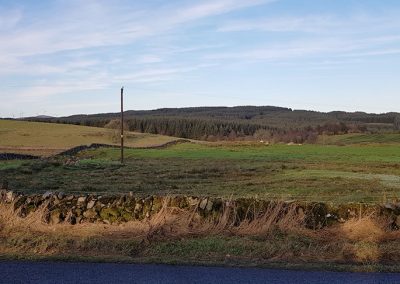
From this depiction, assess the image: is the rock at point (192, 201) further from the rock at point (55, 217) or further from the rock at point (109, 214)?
the rock at point (55, 217)

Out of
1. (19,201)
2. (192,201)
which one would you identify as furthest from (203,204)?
(19,201)

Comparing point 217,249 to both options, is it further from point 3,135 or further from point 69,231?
point 3,135

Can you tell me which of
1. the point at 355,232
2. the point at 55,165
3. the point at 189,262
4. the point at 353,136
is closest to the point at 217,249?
the point at 189,262

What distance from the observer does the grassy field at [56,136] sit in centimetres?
9725

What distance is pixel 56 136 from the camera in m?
111

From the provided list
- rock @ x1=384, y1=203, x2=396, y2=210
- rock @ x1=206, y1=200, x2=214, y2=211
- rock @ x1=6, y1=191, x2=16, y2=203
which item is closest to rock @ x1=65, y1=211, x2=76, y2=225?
rock @ x1=6, y1=191, x2=16, y2=203

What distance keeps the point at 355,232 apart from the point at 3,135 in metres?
102

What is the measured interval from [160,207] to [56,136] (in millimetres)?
104234

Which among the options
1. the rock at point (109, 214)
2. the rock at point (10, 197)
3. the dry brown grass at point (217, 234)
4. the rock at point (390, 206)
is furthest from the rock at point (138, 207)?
the rock at point (390, 206)

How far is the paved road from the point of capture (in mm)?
7078

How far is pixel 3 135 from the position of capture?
104 metres

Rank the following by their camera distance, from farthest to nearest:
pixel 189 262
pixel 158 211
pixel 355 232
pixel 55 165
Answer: pixel 55 165 → pixel 158 211 → pixel 355 232 → pixel 189 262

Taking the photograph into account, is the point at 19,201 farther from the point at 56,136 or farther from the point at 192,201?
the point at 56,136

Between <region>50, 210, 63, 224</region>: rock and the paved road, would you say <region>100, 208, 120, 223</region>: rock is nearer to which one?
<region>50, 210, 63, 224</region>: rock
